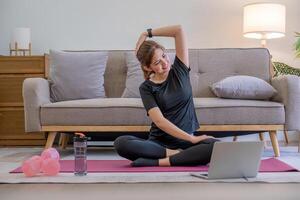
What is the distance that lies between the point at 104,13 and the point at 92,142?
1220mm

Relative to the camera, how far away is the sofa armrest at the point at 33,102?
3230mm

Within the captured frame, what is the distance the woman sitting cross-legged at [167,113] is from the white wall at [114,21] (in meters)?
1.88

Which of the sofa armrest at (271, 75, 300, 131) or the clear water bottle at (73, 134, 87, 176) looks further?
the sofa armrest at (271, 75, 300, 131)

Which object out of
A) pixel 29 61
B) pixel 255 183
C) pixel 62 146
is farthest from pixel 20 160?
pixel 255 183

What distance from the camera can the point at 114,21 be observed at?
4.49 metres

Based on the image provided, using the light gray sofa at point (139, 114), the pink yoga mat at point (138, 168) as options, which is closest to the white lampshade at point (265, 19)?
the light gray sofa at point (139, 114)

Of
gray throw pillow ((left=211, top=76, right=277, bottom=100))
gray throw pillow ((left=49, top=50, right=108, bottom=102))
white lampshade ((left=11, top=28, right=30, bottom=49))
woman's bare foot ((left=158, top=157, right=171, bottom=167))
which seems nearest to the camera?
woman's bare foot ((left=158, top=157, right=171, bottom=167))

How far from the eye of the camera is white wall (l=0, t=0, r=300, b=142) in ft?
14.6

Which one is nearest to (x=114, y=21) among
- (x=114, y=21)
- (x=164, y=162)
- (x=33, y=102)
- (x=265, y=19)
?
(x=114, y=21)

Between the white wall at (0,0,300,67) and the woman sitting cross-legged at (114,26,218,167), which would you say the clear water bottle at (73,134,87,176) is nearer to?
the woman sitting cross-legged at (114,26,218,167)

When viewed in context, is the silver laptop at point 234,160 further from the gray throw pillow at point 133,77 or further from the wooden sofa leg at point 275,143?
the gray throw pillow at point 133,77

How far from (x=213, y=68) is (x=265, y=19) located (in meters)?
0.65

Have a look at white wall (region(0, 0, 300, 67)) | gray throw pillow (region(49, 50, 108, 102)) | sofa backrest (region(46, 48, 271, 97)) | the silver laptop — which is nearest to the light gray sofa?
gray throw pillow (region(49, 50, 108, 102))

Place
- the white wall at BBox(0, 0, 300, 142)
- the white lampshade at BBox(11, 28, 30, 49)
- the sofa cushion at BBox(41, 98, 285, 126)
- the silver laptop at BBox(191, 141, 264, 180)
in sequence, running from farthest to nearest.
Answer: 1. the white wall at BBox(0, 0, 300, 142)
2. the white lampshade at BBox(11, 28, 30, 49)
3. the sofa cushion at BBox(41, 98, 285, 126)
4. the silver laptop at BBox(191, 141, 264, 180)
